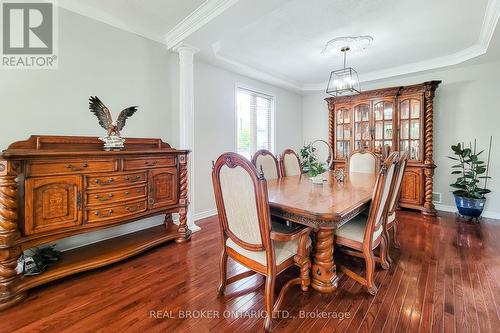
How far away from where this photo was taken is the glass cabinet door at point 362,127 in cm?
445

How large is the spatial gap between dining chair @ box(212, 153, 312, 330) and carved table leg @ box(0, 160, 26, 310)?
1.49 meters

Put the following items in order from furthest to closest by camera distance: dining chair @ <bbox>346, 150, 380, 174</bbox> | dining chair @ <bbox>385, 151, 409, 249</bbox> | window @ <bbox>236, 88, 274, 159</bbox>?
1. window @ <bbox>236, 88, 274, 159</bbox>
2. dining chair @ <bbox>346, 150, 380, 174</bbox>
3. dining chair @ <bbox>385, 151, 409, 249</bbox>

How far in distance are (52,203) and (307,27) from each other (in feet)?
Answer: 10.5

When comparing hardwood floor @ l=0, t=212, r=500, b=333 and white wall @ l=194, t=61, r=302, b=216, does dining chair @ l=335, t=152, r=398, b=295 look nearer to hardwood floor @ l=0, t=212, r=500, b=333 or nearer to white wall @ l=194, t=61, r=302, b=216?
hardwood floor @ l=0, t=212, r=500, b=333

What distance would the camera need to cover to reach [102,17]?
99.0 inches

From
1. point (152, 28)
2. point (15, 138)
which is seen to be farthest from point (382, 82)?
point (15, 138)

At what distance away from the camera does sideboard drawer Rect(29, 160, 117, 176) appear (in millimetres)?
1793

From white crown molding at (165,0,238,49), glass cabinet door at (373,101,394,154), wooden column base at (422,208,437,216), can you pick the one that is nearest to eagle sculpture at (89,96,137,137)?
white crown molding at (165,0,238,49)

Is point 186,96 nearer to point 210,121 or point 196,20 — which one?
point 210,121

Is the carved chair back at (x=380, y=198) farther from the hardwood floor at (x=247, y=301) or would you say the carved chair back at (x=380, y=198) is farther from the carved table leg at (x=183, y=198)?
the carved table leg at (x=183, y=198)

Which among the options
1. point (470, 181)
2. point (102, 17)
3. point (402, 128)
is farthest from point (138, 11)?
point (470, 181)

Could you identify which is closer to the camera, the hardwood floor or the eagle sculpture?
the hardwood floor

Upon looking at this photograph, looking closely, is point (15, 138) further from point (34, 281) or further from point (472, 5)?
point (472, 5)

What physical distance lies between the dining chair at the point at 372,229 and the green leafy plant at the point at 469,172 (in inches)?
105
